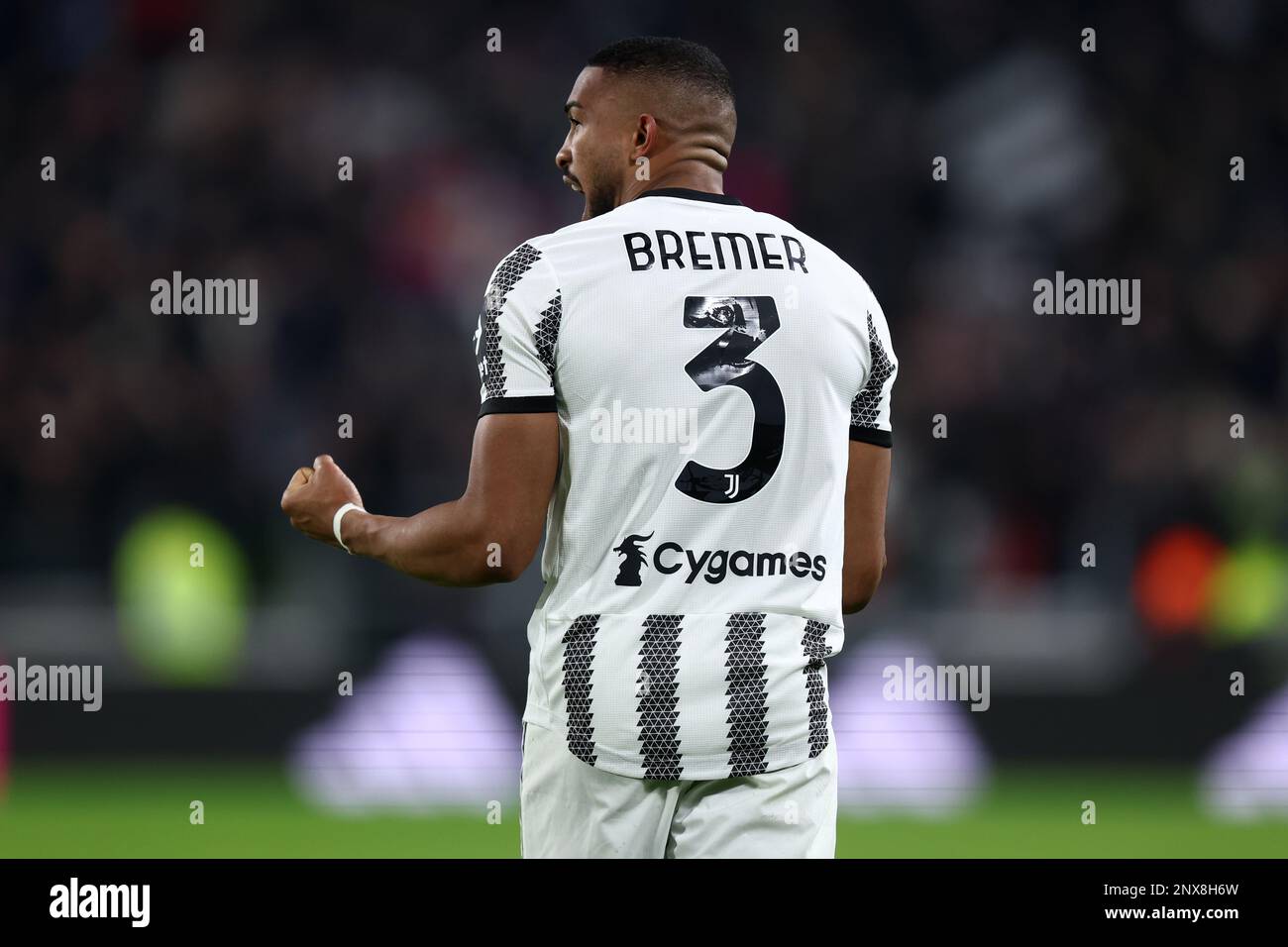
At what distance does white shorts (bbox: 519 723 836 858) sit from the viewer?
240 cm

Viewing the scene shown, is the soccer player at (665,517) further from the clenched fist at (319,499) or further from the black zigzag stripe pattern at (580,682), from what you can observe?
the clenched fist at (319,499)

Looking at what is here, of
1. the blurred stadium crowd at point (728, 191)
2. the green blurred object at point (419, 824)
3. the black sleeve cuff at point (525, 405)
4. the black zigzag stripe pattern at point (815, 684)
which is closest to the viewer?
the black sleeve cuff at point (525, 405)

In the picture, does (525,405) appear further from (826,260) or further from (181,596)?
(181,596)

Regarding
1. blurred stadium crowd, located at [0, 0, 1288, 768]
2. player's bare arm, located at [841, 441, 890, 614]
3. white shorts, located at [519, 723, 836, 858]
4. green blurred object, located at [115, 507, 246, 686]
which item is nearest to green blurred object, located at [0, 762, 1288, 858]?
green blurred object, located at [115, 507, 246, 686]

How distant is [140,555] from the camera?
296 inches

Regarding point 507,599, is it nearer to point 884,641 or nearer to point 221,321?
point 884,641

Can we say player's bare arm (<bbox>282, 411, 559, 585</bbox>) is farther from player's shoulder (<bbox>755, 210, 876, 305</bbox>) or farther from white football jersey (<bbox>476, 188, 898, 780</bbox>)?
player's shoulder (<bbox>755, 210, 876, 305</bbox>)

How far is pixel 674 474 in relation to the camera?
2373 mm

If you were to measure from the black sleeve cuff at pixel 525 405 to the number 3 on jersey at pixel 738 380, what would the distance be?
21 cm

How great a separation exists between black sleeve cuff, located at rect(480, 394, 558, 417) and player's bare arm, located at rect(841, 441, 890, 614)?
1.86ft

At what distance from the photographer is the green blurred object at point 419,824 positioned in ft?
19.2

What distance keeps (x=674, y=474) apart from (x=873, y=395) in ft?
1.44

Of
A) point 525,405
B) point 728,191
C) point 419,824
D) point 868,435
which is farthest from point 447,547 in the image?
point 728,191

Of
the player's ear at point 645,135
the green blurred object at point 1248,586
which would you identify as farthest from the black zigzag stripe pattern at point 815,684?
the green blurred object at point 1248,586
